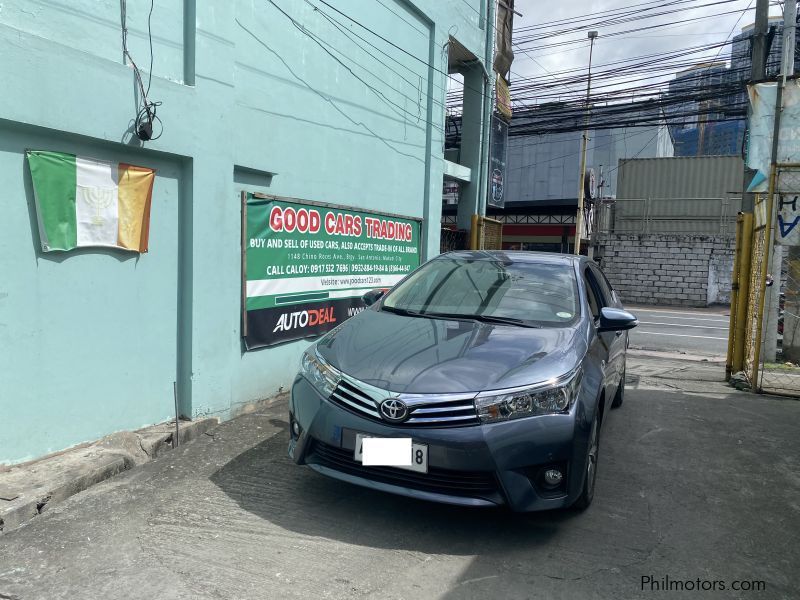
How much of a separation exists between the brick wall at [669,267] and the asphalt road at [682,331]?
1.85m

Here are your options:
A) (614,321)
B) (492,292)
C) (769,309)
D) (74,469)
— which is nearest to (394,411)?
(492,292)

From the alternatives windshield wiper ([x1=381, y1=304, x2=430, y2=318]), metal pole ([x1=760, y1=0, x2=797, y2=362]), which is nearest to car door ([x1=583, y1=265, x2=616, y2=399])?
windshield wiper ([x1=381, y1=304, x2=430, y2=318])

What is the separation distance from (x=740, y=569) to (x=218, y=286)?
4.15m

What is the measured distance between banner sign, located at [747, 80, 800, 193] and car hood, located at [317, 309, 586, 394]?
6143mm

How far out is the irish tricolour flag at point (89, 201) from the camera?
149 inches

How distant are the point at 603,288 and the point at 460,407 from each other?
9.85ft

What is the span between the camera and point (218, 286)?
5031mm

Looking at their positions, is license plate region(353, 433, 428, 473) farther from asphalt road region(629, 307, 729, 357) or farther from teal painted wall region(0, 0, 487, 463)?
asphalt road region(629, 307, 729, 357)

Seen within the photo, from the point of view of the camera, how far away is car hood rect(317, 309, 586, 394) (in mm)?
3162

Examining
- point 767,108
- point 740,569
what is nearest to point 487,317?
point 740,569

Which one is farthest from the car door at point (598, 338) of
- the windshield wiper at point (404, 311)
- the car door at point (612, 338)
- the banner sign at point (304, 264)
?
the banner sign at point (304, 264)

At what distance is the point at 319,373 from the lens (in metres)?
3.54

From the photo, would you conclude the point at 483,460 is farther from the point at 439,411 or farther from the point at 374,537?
the point at 374,537

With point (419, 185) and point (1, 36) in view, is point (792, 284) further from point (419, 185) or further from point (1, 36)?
point (1, 36)
